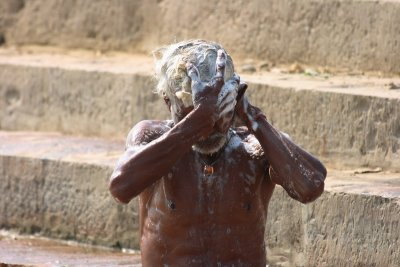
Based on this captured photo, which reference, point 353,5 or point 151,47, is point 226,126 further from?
point 151,47

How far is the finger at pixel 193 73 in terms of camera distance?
501 cm

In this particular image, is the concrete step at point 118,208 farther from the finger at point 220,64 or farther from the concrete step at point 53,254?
the finger at point 220,64

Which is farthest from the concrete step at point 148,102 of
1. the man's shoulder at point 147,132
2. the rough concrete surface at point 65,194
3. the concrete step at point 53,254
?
the man's shoulder at point 147,132

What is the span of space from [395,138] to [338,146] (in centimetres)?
32

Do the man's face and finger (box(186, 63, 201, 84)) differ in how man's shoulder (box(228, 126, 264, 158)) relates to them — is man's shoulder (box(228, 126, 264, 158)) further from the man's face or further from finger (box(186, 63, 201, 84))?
finger (box(186, 63, 201, 84))

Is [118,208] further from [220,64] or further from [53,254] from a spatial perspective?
[220,64]

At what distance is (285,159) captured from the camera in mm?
5215

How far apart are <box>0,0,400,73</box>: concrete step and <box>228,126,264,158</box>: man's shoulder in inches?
70.9

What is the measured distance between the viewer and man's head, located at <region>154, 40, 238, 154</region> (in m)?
5.07

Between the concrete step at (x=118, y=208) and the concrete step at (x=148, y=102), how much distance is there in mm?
157

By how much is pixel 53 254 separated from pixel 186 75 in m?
2.26

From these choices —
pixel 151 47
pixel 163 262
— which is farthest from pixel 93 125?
pixel 163 262

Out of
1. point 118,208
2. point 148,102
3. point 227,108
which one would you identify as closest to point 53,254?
point 118,208

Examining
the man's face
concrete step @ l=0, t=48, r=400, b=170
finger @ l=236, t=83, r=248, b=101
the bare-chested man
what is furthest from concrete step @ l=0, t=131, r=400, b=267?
finger @ l=236, t=83, r=248, b=101
